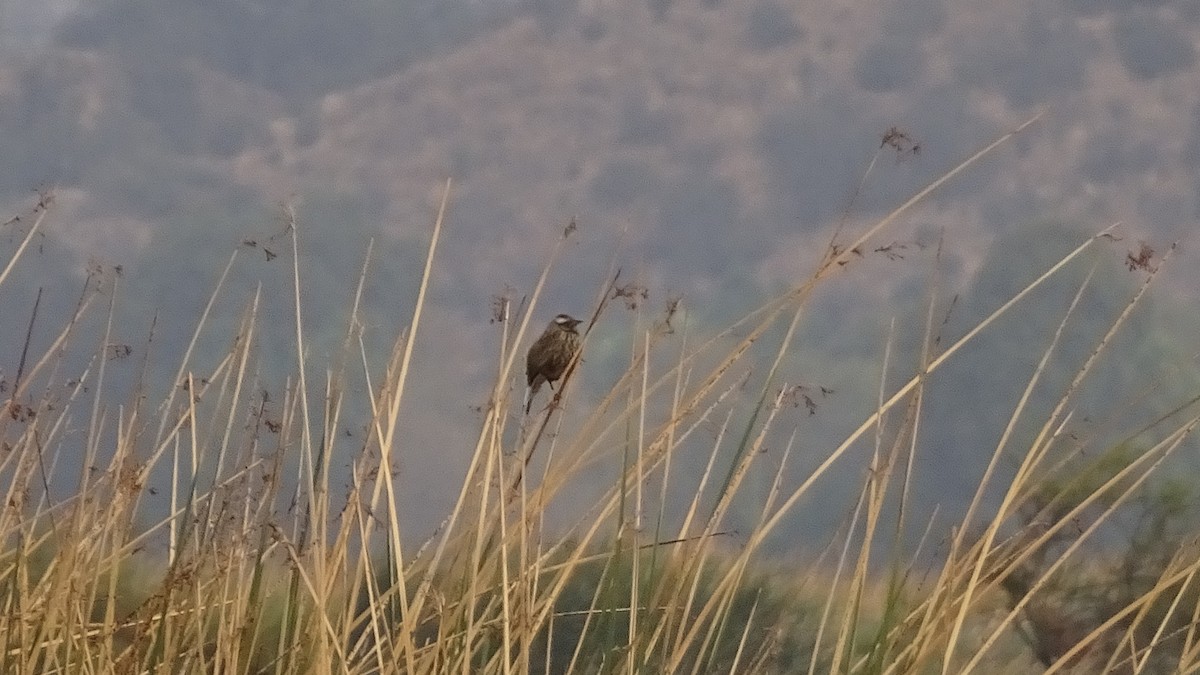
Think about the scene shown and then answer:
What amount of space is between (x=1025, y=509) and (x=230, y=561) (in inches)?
158

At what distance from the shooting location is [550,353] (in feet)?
8.31

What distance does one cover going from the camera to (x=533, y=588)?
60.7 inches

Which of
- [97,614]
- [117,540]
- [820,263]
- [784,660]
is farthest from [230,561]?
[784,660]

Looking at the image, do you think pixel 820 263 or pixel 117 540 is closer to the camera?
pixel 820 263

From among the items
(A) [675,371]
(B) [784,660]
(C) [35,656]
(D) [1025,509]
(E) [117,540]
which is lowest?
(B) [784,660]

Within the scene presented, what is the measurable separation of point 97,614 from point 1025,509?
10.5ft

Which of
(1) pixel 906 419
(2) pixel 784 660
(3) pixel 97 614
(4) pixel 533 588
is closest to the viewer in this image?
(1) pixel 906 419

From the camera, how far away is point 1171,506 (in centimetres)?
507

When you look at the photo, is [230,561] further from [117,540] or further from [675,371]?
[675,371]

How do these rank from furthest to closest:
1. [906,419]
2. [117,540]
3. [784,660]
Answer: [784,660], [117,540], [906,419]

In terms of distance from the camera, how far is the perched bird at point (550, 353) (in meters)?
2.53

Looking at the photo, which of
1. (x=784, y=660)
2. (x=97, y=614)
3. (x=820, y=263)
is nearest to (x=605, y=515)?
(x=820, y=263)

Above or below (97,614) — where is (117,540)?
above

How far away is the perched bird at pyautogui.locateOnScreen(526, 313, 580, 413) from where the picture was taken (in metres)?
2.53
